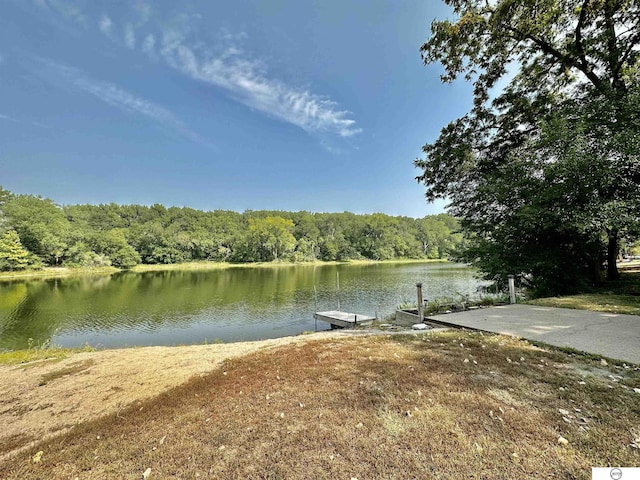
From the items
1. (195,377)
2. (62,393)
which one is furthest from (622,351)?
(62,393)

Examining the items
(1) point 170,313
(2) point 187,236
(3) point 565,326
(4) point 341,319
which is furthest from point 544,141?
(2) point 187,236

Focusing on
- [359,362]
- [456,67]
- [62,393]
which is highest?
[456,67]

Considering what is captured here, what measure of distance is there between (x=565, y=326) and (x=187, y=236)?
6712 centimetres

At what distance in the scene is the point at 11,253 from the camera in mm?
37188

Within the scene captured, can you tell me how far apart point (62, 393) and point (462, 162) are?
1399 cm

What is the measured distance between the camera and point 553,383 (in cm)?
309

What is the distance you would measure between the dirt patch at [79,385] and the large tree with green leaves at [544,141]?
370 inches

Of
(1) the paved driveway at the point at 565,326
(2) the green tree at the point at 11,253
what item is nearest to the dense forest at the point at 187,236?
(2) the green tree at the point at 11,253

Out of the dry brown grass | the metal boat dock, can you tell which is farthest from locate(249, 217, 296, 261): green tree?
the dry brown grass

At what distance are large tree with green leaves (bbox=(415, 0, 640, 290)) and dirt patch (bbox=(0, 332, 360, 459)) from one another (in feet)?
30.9

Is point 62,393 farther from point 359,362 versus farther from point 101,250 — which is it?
point 101,250

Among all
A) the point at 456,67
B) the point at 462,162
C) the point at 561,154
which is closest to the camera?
the point at 561,154

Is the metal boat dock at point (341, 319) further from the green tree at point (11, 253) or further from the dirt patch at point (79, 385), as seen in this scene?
A: the green tree at point (11, 253)

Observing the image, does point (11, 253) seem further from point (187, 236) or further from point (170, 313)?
point (170, 313)
